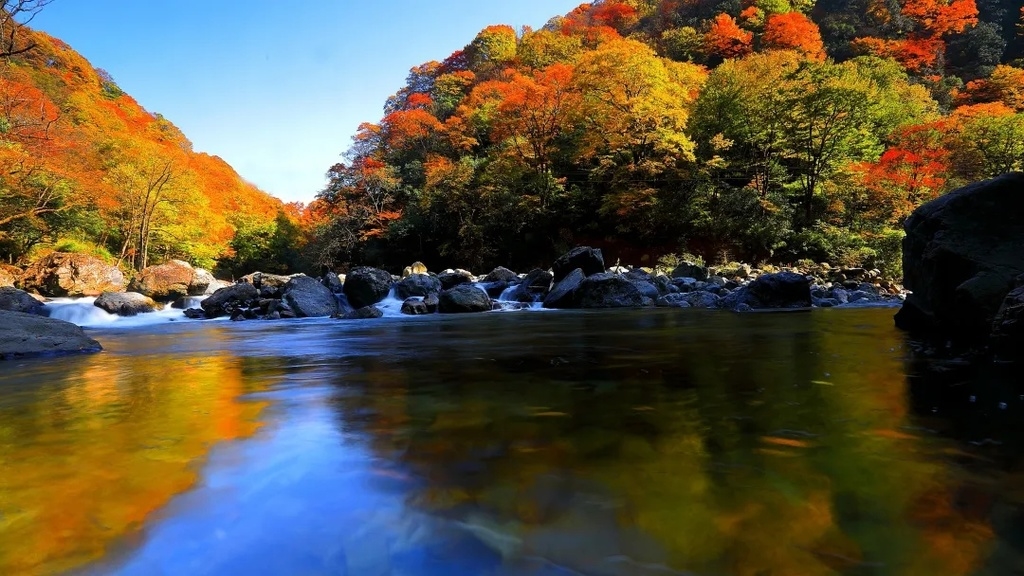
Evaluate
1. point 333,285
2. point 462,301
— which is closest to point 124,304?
point 333,285

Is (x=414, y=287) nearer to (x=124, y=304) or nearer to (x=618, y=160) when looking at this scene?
(x=124, y=304)

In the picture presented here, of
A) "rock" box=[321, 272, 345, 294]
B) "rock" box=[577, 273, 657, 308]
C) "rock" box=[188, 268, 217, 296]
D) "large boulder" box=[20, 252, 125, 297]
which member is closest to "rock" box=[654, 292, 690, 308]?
"rock" box=[577, 273, 657, 308]

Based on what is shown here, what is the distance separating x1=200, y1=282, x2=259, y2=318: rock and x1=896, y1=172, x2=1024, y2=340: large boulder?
14332 millimetres

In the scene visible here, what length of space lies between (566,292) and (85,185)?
2049cm

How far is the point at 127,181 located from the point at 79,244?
136 inches

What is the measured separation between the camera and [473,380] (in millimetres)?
4078

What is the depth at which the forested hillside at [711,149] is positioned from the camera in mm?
18797

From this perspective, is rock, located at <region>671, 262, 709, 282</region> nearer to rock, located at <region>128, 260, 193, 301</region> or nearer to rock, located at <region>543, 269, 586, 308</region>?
rock, located at <region>543, 269, 586, 308</region>

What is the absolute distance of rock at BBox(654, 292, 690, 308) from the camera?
1262 centimetres

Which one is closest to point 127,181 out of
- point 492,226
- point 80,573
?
point 492,226

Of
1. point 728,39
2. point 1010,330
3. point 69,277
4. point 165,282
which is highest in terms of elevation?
point 728,39

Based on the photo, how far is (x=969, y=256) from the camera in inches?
214

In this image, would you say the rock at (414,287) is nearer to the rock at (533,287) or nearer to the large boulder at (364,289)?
the large boulder at (364,289)

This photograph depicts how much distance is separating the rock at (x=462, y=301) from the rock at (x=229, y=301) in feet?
17.5
